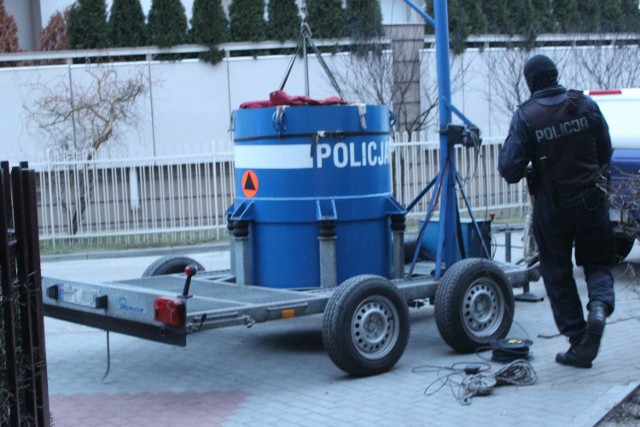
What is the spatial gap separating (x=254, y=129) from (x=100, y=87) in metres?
12.1

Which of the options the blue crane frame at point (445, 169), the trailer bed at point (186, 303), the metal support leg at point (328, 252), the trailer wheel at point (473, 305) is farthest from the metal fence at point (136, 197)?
the metal support leg at point (328, 252)

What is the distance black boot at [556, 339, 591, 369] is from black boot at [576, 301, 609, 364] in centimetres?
5

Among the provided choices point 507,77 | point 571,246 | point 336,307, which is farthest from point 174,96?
point 571,246

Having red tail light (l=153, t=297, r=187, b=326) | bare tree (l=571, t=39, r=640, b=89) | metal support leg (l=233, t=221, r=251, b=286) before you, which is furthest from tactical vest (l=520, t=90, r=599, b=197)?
bare tree (l=571, t=39, r=640, b=89)

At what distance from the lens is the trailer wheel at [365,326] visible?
681 cm

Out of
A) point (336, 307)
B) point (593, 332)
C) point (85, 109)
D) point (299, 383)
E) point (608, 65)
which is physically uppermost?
point (608, 65)

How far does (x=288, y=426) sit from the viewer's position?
6020mm

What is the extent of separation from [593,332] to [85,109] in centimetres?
1432

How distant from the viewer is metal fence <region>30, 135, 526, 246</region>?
56.1ft

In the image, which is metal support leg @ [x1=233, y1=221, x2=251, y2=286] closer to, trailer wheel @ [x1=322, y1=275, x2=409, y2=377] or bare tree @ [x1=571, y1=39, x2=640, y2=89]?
trailer wheel @ [x1=322, y1=275, x2=409, y2=377]

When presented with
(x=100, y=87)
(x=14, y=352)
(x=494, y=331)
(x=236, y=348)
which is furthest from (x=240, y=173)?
(x=100, y=87)

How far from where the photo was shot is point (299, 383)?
23.1 ft

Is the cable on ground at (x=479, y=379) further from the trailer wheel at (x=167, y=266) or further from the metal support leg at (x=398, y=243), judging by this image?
the trailer wheel at (x=167, y=266)

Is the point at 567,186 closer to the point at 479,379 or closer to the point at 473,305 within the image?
the point at 473,305
